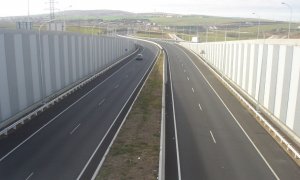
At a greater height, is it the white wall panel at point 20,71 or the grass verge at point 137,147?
the white wall panel at point 20,71

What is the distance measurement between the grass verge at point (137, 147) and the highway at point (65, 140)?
1.00 metres

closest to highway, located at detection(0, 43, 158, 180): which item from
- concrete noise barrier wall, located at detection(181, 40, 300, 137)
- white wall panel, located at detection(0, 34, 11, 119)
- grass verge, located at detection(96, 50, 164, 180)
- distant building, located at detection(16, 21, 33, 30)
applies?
grass verge, located at detection(96, 50, 164, 180)

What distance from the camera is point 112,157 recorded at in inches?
992

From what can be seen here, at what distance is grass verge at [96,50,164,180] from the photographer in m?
22.6

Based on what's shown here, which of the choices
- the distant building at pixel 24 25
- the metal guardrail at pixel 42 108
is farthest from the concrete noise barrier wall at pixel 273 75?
the distant building at pixel 24 25

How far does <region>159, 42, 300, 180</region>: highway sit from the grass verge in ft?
4.01

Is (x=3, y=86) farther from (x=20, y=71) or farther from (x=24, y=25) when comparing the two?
(x=24, y=25)

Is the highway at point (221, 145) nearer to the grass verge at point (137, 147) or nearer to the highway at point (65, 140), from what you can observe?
the grass verge at point (137, 147)

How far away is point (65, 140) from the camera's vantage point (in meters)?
29.1

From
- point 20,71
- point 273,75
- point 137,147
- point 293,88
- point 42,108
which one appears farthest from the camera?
point 42,108

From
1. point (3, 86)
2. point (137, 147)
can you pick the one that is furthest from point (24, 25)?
point (137, 147)

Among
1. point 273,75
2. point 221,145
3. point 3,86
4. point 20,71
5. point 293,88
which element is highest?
point 20,71

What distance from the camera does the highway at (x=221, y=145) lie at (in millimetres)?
23375

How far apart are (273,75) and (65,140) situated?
2094 centimetres
